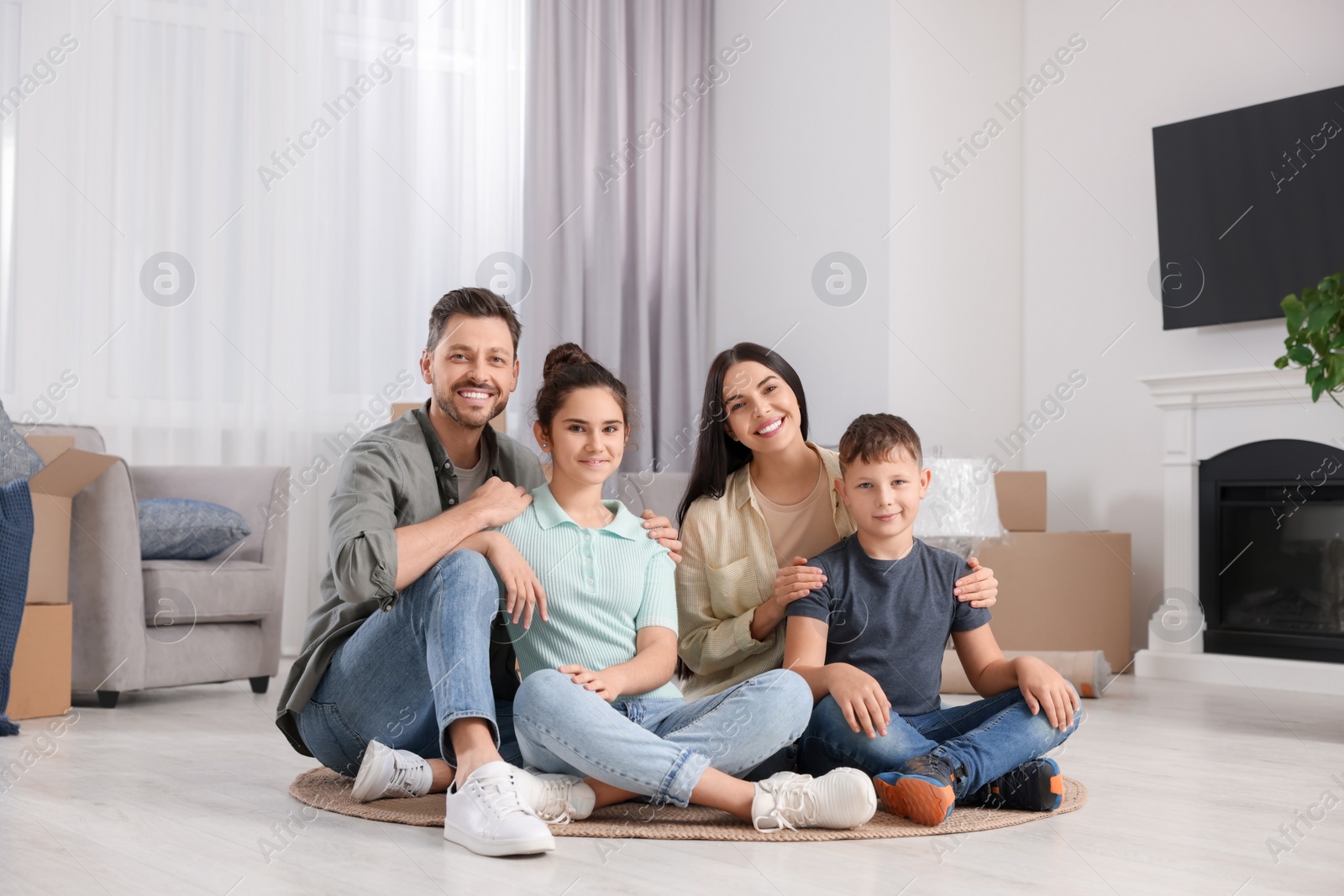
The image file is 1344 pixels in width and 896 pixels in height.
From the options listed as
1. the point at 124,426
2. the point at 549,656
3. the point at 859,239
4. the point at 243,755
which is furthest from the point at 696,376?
the point at 549,656

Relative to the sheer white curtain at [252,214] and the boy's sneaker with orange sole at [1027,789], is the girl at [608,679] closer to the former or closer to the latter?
the boy's sneaker with orange sole at [1027,789]

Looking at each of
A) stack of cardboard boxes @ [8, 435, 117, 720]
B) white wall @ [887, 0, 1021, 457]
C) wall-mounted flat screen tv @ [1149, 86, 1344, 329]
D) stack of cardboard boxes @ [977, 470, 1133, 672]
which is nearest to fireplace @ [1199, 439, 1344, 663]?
stack of cardboard boxes @ [977, 470, 1133, 672]

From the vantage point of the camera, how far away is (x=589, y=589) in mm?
1738

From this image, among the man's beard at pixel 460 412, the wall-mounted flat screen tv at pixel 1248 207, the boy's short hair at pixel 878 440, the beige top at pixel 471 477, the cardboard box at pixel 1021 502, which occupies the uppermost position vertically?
the wall-mounted flat screen tv at pixel 1248 207

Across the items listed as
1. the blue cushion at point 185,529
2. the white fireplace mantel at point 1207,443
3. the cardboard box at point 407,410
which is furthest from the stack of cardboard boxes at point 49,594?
the white fireplace mantel at point 1207,443

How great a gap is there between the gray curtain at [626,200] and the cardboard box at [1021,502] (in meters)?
1.25

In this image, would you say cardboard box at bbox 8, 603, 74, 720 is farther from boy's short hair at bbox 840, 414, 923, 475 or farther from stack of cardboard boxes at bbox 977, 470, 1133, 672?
stack of cardboard boxes at bbox 977, 470, 1133, 672

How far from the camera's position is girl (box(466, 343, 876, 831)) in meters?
1.57

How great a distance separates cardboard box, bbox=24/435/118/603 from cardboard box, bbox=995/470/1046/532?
2.62 m

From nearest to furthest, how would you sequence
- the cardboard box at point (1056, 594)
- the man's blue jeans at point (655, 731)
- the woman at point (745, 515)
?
the man's blue jeans at point (655, 731)
the woman at point (745, 515)
the cardboard box at point (1056, 594)

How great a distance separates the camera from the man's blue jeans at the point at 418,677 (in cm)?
159

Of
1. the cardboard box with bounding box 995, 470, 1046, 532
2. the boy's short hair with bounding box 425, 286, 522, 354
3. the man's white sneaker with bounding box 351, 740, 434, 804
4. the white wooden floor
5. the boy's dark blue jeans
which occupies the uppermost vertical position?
the boy's short hair with bounding box 425, 286, 522, 354

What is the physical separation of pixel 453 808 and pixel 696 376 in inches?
136

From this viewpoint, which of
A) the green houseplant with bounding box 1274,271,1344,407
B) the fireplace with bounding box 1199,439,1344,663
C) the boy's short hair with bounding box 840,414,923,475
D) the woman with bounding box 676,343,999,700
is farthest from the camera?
the fireplace with bounding box 1199,439,1344,663
